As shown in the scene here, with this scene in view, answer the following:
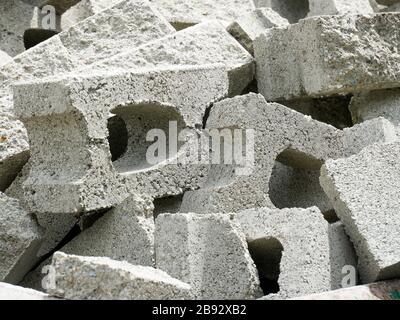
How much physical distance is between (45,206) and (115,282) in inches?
41.7

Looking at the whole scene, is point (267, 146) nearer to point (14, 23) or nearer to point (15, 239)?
point (15, 239)

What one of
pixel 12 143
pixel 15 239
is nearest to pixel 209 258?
pixel 15 239

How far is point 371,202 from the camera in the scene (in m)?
3.59

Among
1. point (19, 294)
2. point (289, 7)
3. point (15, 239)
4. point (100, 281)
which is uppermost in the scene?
point (100, 281)

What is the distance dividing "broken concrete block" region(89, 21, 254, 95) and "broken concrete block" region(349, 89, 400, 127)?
535mm

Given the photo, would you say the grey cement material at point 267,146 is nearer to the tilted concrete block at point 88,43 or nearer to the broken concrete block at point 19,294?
the tilted concrete block at point 88,43

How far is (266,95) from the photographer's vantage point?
15.4 feet

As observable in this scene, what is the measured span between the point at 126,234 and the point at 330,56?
1315 mm

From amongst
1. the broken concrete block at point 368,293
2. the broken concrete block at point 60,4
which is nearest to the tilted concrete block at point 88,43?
the broken concrete block at point 60,4

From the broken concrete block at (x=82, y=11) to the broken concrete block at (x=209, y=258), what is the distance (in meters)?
2.09

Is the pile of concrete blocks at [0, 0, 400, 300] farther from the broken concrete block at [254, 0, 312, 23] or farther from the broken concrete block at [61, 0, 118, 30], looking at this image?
the broken concrete block at [254, 0, 312, 23]

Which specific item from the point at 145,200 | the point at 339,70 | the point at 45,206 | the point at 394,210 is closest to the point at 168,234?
the point at 145,200

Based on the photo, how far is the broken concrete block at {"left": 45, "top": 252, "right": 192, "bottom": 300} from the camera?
9.48 feet

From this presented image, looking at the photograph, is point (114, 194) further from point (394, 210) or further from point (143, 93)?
point (394, 210)
